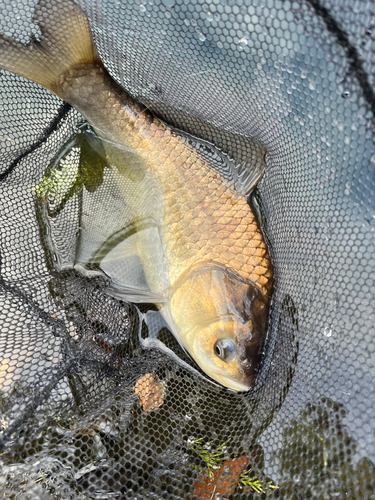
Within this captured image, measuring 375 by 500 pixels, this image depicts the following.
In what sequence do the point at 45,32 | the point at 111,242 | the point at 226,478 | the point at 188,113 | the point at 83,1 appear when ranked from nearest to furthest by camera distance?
the point at 226,478 < the point at 83,1 < the point at 45,32 < the point at 188,113 < the point at 111,242

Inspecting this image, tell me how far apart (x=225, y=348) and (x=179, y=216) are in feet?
2.46

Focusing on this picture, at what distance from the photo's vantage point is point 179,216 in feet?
6.73

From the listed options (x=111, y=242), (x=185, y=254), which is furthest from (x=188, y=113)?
(x=111, y=242)

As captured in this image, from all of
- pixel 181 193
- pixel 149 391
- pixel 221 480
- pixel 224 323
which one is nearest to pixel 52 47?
pixel 181 193

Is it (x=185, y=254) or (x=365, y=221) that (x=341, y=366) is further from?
(x=185, y=254)

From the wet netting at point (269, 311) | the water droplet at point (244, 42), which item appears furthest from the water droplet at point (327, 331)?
the water droplet at point (244, 42)

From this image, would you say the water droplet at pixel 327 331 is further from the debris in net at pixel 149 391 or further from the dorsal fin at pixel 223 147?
the dorsal fin at pixel 223 147

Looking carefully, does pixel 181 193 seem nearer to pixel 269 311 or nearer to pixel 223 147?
pixel 223 147

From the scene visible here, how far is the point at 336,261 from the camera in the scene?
1.40m

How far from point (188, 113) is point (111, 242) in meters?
0.90

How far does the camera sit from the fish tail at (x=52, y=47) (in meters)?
1.62

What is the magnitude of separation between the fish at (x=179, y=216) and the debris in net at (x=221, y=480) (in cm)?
36

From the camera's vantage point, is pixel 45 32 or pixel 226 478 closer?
pixel 226 478

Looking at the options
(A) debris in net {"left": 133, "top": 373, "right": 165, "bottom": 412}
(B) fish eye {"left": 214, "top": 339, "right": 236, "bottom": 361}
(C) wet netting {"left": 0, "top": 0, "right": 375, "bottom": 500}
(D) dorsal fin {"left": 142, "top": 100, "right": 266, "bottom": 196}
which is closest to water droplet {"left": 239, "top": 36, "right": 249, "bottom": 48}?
Answer: (C) wet netting {"left": 0, "top": 0, "right": 375, "bottom": 500}
